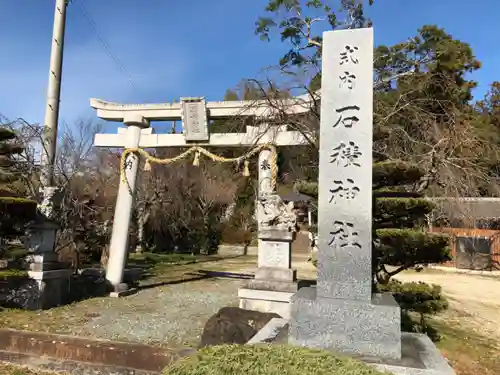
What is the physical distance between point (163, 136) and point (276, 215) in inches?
164

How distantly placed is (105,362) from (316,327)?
3.02 meters

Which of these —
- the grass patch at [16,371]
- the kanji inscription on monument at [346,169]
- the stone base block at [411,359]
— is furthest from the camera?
the grass patch at [16,371]

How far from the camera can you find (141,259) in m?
19.3

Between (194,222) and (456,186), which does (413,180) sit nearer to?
(456,186)

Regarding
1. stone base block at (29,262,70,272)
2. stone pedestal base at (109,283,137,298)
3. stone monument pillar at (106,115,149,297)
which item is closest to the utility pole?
stone monument pillar at (106,115,149,297)

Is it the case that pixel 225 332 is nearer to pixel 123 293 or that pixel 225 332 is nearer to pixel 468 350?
pixel 468 350

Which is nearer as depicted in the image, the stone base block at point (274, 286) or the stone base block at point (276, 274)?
the stone base block at point (274, 286)

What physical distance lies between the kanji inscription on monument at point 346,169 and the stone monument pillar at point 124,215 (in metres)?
7.56

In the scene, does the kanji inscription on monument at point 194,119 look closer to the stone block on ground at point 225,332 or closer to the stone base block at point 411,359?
the stone block on ground at point 225,332

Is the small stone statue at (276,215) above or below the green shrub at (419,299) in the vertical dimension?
above

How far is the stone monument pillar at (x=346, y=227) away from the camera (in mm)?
3553

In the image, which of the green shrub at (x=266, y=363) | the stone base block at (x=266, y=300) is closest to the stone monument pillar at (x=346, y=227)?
the green shrub at (x=266, y=363)

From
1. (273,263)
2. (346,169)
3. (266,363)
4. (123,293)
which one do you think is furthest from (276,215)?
(266,363)

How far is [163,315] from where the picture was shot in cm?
804
